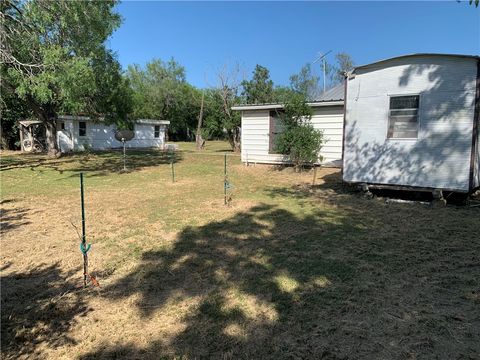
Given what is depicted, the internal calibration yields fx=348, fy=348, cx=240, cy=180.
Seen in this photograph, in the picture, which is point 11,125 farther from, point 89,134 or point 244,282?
point 244,282

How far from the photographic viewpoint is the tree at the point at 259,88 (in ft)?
94.1

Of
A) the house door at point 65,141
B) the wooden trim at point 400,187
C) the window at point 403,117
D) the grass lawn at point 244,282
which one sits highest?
the window at point 403,117

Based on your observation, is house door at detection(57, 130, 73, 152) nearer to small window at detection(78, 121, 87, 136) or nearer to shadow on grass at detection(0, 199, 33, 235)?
small window at detection(78, 121, 87, 136)

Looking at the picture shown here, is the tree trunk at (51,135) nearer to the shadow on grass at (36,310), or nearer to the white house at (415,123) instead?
the white house at (415,123)

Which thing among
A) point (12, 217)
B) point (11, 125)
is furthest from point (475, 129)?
point (11, 125)

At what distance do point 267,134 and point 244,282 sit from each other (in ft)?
36.3

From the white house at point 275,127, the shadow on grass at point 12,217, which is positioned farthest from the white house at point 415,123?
the shadow on grass at point 12,217

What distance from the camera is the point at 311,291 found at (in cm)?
Answer: 343

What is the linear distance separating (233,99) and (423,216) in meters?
21.5

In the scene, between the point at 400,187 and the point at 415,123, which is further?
the point at 400,187

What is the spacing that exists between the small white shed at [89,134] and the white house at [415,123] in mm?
16113

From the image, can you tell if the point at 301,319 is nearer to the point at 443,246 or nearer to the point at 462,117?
the point at 443,246

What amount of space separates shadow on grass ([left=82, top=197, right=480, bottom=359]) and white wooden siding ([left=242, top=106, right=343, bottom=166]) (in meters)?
7.47

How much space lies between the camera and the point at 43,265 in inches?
165
